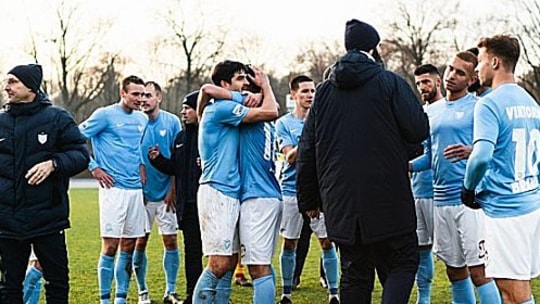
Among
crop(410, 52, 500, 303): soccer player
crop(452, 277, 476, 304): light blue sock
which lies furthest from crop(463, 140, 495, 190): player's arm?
crop(452, 277, 476, 304): light blue sock

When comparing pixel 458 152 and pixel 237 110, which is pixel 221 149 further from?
pixel 458 152

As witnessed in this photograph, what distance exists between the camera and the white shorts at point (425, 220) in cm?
736

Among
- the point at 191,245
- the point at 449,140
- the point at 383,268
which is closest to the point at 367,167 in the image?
the point at 383,268

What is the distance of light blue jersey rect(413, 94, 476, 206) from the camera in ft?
22.8

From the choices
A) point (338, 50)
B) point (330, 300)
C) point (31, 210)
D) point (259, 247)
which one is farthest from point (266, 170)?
point (338, 50)

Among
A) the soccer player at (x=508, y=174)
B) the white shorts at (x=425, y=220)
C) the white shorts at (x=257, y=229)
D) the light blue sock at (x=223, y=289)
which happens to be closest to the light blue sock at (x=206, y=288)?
the white shorts at (x=257, y=229)

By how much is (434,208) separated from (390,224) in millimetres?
1850

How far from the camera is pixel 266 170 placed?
667cm

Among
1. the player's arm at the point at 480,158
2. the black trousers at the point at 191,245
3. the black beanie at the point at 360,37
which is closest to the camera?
the player's arm at the point at 480,158

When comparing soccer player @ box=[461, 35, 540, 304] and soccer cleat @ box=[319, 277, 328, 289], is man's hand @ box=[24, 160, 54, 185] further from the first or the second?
soccer cleat @ box=[319, 277, 328, 289]

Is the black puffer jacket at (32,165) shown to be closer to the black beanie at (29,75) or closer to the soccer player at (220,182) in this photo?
the black beanie at (29,75)

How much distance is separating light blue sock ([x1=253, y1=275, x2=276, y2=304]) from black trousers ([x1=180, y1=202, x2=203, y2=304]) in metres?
1.90

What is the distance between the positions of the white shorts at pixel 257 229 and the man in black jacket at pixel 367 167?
917 mm

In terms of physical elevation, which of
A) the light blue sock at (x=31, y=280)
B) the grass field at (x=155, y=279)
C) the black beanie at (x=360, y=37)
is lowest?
the grass field at (x=155, y=279)
